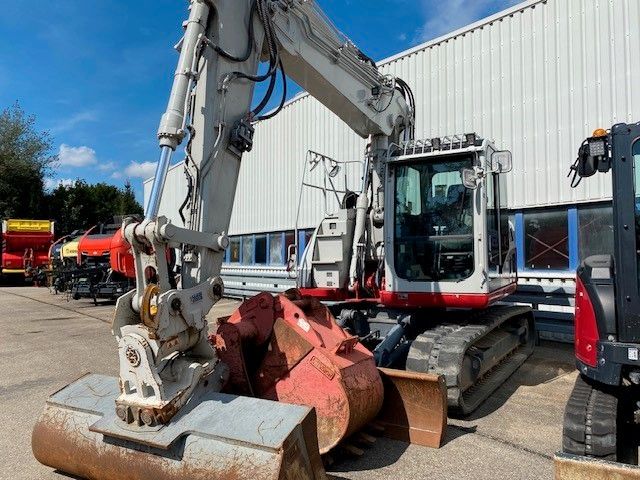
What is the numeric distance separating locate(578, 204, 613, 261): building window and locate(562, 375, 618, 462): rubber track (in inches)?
209

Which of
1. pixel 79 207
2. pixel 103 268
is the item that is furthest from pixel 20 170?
pixel 103 268

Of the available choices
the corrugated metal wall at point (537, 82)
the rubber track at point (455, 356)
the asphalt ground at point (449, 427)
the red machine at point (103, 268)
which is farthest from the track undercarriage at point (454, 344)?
the red machine at point (103, 268)

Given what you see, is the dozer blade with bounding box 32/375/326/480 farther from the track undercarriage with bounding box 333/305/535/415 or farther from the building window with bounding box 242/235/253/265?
the building window with bounding box 242/235/253/265

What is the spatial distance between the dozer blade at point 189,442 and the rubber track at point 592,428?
1577 millimetres

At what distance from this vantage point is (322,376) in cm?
348

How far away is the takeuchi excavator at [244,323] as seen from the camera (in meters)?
2.88

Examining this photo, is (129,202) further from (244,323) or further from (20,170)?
(244,323)

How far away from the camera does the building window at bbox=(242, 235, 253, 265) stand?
15891 millimetres

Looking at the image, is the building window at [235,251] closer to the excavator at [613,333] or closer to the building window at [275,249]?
the building window at [275,249]

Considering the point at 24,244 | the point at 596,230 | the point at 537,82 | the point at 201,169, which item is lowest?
the point at 596,230

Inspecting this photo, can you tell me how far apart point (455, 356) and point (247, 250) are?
1226 cm

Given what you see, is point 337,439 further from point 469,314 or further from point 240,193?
point 240,193

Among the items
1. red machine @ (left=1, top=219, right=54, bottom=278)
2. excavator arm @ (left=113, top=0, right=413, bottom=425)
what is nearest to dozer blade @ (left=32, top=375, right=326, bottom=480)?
excavator arm @ (left=113, top=0, right=413, bottom=425)

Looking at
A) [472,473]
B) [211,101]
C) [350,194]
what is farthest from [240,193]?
[472,473]
